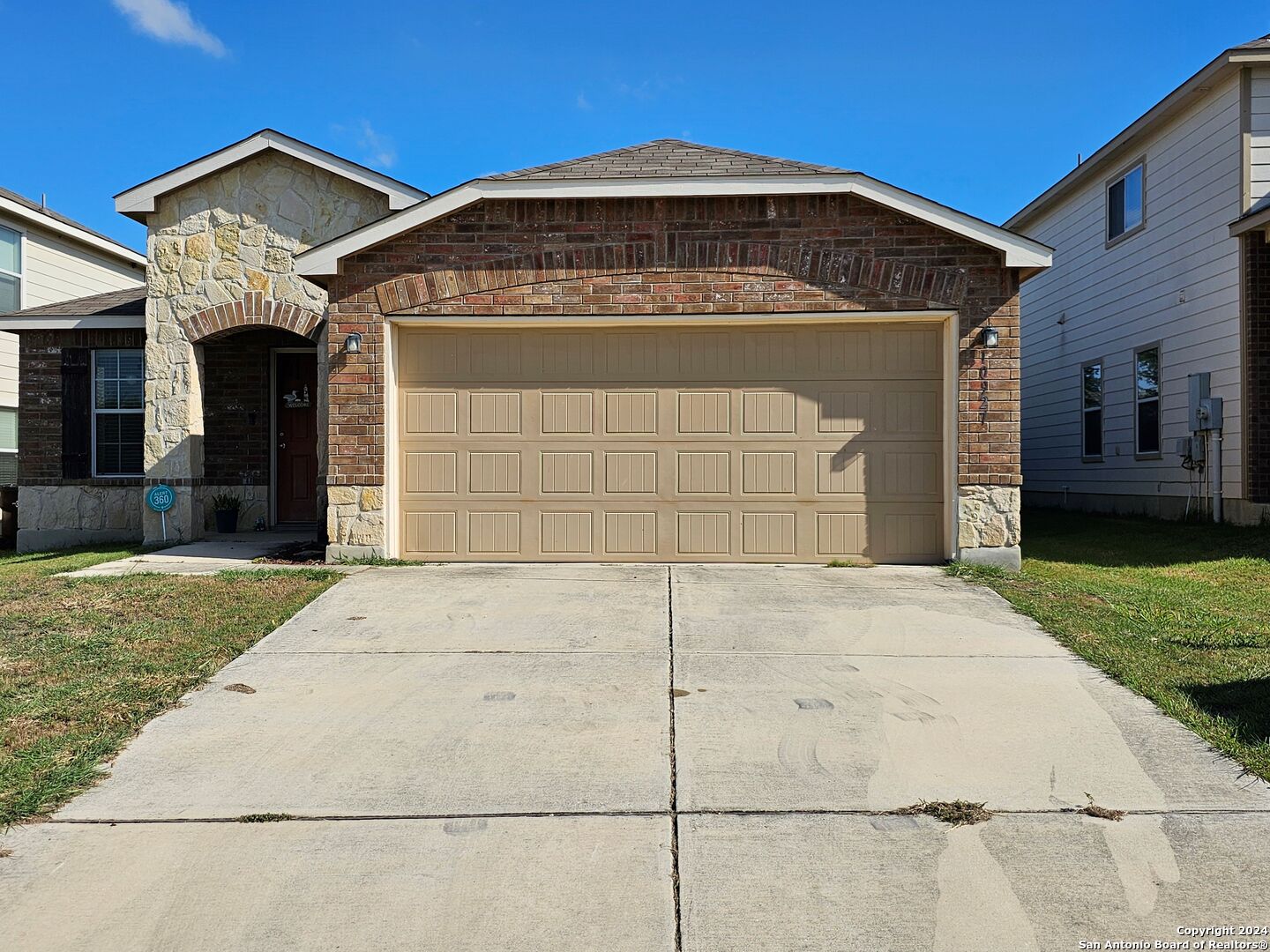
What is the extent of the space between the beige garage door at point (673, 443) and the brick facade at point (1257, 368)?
4.79 meters

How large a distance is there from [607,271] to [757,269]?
1.48 metres

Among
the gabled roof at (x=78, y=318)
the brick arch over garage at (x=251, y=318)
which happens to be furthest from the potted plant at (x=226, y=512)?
the gabled roof at (x=78, y=318)

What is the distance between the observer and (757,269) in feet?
31.4

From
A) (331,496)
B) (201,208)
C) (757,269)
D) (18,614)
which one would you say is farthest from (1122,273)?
(18,614)

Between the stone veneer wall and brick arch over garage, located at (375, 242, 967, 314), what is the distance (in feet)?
9.04

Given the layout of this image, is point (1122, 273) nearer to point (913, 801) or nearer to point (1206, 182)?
point (1206, 182)

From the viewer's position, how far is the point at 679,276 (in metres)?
9.61

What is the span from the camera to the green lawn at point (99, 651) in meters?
4.42

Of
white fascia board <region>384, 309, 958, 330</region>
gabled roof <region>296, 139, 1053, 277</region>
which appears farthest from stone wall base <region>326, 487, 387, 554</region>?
gabled roof <region>296, 139, 1053, 277</region>

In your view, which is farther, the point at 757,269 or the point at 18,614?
the point at 757,269

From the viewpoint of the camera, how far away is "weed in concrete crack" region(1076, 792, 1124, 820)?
3889 millimetres

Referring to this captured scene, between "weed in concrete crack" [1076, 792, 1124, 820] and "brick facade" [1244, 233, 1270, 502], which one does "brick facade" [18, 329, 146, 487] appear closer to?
"weed in concrete crack" [1076, 792, 1124, 820]

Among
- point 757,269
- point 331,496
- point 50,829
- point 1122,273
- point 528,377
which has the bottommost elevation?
point 50,829

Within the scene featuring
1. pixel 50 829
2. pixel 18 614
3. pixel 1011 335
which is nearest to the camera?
pixel 50 829
